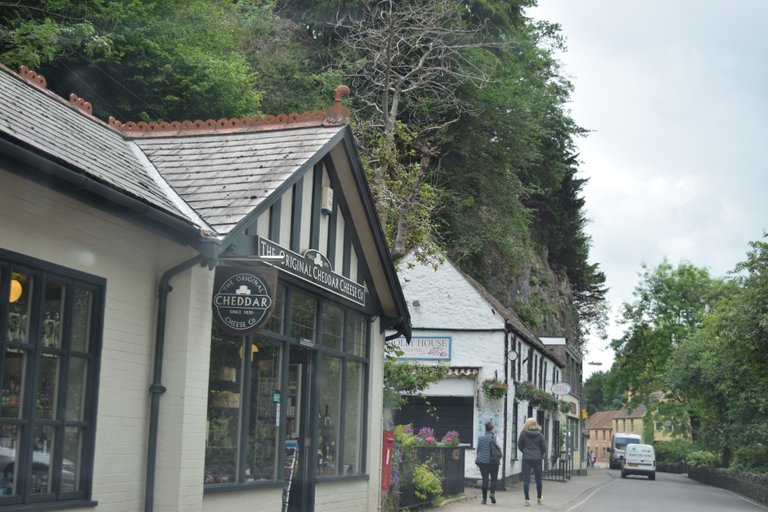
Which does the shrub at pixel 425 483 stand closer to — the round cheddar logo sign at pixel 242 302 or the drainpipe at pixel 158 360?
the round cheddar logo sign at pixel 242 302

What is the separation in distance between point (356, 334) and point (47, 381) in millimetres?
6916

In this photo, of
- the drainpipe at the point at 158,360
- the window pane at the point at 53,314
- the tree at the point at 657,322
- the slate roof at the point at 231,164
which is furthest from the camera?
the tree at the point at 657,322

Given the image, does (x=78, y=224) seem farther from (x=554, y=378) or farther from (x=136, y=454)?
(x=554, y=378)

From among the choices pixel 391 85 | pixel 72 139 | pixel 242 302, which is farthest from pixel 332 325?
pixel 391 85

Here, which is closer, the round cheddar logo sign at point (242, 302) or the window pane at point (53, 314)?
the window pane at point (53, 314)

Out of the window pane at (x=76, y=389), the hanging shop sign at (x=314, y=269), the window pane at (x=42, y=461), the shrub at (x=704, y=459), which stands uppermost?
the hanging shop sign at (x=314, y=269)

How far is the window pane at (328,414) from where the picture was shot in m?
13.7

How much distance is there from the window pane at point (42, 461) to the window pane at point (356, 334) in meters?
6.51

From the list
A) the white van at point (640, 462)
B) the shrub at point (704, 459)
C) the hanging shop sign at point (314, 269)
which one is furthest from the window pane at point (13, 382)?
the white van at point (640, 462)

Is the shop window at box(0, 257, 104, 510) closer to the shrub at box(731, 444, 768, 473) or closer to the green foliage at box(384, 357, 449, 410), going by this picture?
the green foliage at box(384, 357, 449, 410)

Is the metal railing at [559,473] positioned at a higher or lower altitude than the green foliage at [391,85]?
lower

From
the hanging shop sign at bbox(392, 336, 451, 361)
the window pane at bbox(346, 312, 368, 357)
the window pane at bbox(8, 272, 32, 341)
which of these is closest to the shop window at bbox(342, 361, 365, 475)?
the window pane at bbox(346, 312, 368, 357)

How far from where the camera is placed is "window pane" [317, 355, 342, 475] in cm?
1371

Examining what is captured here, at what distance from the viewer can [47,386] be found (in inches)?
335
